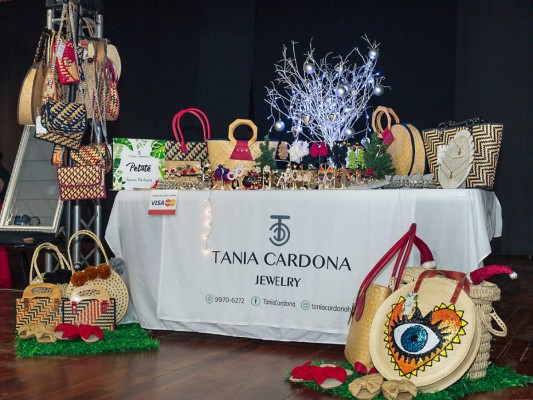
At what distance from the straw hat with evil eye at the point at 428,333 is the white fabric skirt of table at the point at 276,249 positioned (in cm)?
38

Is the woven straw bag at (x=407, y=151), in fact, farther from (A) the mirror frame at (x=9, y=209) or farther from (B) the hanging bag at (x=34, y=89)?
(A) the mirror frame at (x=9, y=209)

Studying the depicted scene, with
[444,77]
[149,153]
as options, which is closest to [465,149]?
[149,153]

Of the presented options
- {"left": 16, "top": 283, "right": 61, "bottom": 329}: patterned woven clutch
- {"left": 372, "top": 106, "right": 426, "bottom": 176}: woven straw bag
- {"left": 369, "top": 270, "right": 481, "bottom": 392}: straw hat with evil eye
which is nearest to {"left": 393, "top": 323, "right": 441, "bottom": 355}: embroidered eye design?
{"left": 369, "top": 270, "right": 481, "bottom": 392}: straw hat with evil eye

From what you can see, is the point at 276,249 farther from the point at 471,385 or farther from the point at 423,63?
the point at 423,63

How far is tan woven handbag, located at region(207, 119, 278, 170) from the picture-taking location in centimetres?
348

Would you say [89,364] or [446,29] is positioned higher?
[446,29]

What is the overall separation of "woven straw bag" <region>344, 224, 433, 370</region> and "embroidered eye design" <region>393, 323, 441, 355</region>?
19 centimetres

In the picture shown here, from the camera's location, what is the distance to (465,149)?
9.39 ft

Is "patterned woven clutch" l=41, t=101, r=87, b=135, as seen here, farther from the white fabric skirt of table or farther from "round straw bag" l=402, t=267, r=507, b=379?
"round straw bag" l=402, t=267, r=507, b=379

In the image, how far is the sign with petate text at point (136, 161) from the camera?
363 cm

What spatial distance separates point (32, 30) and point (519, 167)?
7115mm

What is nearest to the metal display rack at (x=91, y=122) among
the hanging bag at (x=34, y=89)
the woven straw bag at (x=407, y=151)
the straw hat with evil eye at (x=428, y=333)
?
the hanging bag at (x=34, y=89)

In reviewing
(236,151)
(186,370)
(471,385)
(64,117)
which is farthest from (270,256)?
(64,117)

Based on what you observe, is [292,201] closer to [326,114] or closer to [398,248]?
[398,248]
